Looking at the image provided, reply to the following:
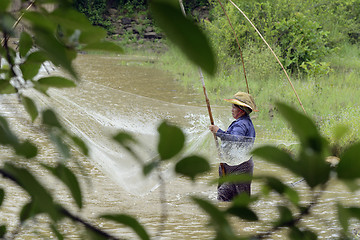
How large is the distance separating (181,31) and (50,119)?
0.28 m

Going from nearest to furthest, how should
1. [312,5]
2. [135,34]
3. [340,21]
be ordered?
[312,5]
[340,21]
[135,34]

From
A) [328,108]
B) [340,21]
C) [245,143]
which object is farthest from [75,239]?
[340,21]

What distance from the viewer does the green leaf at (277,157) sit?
32 centimetres

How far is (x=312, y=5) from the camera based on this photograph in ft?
32.2

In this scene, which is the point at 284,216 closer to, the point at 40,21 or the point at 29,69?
the point at 40,21

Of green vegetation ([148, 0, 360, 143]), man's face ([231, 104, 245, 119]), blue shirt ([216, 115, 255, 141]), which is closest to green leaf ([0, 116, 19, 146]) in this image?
blue shirt ([216, 115, 255, 141])

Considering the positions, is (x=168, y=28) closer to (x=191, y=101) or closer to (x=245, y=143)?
(x=245, y=143)

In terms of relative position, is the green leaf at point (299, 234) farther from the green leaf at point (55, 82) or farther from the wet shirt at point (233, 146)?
the wet shirt at point (233, 146)

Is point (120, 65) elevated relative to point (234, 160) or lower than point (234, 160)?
elevated

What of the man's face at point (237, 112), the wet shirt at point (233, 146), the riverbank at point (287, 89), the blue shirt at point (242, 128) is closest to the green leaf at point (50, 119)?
the wet shirt at point (233, 146)

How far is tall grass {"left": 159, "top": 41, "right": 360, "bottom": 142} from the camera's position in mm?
5973

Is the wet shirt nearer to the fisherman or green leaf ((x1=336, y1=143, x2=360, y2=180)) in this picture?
the fisherman

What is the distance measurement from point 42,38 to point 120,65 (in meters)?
11.5

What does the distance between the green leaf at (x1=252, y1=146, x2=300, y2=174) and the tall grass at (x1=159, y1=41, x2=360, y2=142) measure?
4835 mm
